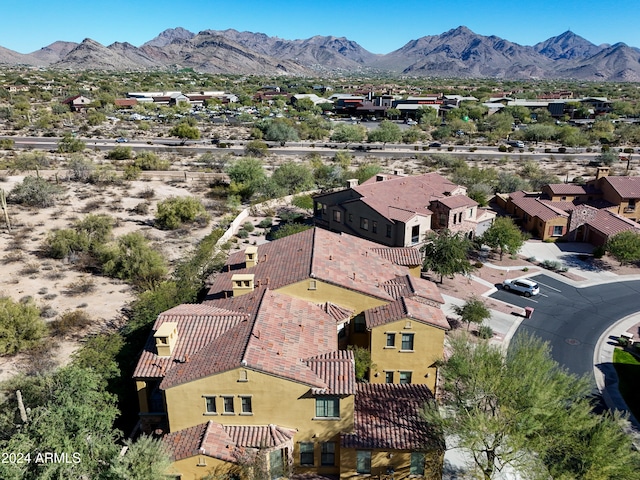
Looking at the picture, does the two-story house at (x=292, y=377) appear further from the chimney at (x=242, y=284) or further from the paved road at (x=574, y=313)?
the paved road at (x=574, y=313)

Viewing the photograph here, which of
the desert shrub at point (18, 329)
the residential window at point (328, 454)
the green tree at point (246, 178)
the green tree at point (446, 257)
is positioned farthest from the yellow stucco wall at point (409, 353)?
the green tree at point (246, 178)

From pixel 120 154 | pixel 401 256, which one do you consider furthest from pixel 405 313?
pixel 120 154

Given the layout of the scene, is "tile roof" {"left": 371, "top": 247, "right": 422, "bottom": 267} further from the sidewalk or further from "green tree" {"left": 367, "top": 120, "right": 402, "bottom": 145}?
"green tree" {"left": 367, "top": 120, "right": 402, "bottom": 145}

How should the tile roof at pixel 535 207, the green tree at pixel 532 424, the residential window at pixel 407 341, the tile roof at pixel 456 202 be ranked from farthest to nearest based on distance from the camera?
the tile roof at pixel 535 207 < the tile roof at pixel 456 202 < the residential window at pixel 407 341 < the green tree at pixel 532 424

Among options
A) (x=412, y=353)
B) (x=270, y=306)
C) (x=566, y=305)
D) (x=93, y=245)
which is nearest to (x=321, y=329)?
(x=270, y=306)

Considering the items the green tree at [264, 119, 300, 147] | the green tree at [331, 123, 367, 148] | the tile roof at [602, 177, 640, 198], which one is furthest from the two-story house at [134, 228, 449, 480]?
the green tree at [331, 123, 367, 148]

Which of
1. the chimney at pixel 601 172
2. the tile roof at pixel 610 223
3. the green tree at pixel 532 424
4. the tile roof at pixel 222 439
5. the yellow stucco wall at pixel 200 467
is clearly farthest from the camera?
the chimney at pixel 601 172

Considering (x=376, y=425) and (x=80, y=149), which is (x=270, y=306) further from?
(x=80, y=149)

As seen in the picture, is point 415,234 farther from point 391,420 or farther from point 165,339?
point 165,339
